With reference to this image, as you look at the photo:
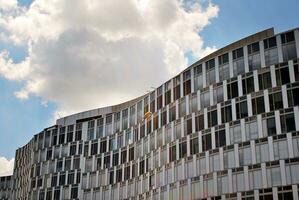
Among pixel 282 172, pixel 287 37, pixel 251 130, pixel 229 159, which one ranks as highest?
pixel 287 37

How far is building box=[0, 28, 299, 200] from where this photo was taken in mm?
58562

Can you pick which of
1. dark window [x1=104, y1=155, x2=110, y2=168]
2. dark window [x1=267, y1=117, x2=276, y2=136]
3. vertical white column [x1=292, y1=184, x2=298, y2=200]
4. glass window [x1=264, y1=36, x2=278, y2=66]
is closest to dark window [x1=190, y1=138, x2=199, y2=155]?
dark window [x1=267, y1=117, x2=276, y2=136]

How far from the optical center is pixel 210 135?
2579 inches

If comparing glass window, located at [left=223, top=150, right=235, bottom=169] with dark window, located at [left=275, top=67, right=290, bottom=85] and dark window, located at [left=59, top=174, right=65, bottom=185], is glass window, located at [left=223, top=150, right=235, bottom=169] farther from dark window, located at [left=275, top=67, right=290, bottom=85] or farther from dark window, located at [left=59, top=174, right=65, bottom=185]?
dark window, located at [left=59, top=174, right=65, bottom=185]

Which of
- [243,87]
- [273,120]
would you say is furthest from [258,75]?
[273,120]

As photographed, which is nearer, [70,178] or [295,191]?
[295,191]

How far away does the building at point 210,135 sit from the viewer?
58.6 m

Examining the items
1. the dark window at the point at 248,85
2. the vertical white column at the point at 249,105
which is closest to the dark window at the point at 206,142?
the vertical white column at the point at 249,105

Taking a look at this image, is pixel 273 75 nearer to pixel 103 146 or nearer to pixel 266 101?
pixel 266 101

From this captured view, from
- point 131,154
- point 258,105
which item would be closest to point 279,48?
point 258,105

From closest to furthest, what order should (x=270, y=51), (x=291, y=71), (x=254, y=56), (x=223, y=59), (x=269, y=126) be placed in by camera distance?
(x=269, y=126) → (x=291, y=71) → (x=270, y=51) → (x=254, y=56) → (x=223, y=59)

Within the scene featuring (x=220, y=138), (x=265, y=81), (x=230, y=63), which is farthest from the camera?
(x=230, y=63)

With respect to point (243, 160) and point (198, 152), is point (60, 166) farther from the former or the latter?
point (243, 160)

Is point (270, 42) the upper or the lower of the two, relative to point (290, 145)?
upper
